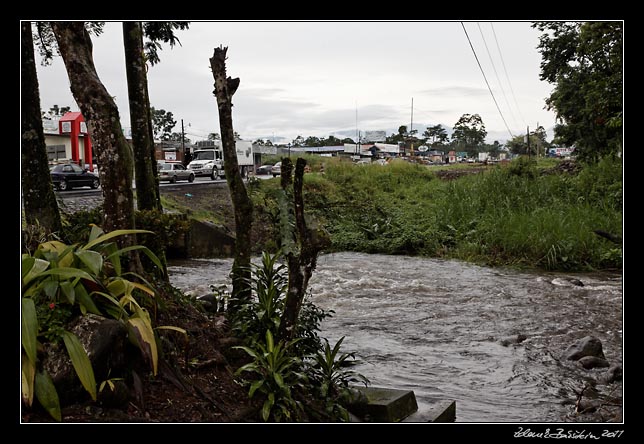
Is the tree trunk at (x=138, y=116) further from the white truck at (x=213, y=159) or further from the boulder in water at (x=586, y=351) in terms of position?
the white truck at (x=213, y=159)

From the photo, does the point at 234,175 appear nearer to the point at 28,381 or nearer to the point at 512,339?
the point at 28,381

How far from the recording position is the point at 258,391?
4898mm

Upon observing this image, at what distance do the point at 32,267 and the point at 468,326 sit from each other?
7323 mm

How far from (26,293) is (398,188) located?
25692mm

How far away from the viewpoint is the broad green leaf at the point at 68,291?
163 inches

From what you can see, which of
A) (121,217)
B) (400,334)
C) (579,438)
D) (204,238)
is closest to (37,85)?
(121,217)

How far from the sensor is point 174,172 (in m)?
34.5

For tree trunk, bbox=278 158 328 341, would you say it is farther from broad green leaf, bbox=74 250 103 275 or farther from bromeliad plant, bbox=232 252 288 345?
broad green leaf, bbox=74 250 103 275

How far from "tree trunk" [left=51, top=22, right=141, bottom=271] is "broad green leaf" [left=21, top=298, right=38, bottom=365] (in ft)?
5.95

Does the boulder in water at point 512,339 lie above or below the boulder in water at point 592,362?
below

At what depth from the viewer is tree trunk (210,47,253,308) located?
667 cm

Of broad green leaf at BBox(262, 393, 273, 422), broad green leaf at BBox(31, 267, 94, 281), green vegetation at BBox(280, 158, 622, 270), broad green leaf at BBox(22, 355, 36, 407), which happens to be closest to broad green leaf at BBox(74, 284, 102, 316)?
broad green leaf at BBox(31, 267, 94, 281)

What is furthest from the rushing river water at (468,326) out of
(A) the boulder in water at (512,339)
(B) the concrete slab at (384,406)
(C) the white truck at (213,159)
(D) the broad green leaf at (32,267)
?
(C) the white truck at (213,159)

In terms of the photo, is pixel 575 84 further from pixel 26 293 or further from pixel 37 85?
pixel 26 293
